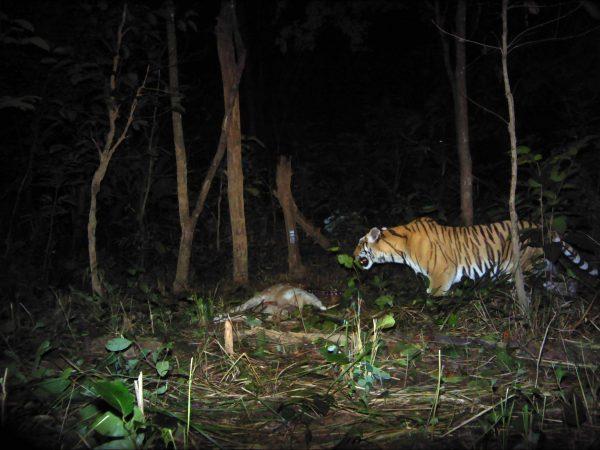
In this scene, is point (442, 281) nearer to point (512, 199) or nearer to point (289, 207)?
point (289, 207)

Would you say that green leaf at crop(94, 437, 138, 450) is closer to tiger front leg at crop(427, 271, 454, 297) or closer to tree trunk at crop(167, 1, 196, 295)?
tree trunk at crop(167, 1, 196, 295)

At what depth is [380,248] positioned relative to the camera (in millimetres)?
6438

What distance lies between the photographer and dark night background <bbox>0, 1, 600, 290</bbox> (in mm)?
5387

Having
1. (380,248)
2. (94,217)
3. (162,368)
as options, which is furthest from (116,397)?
(380,248)

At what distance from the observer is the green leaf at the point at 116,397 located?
7.11ft

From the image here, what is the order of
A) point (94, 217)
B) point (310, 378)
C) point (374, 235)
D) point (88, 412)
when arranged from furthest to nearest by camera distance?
point (374, 235) → point (94, 217) → point (310, 378) → point (88, 412)

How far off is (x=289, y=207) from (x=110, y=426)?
4862mm

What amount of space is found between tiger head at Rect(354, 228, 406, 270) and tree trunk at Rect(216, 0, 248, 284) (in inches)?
61.1

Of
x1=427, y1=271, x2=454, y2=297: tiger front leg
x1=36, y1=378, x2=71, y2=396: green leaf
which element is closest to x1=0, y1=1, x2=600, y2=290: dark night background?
x1=427, y1=271, x2=454, y2=297: tiger front leg

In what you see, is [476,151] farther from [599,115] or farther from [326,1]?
[326,1]

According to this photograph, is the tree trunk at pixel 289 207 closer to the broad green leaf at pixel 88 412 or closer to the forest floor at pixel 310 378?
the forest floor at pixel 310 378

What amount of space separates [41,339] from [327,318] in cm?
219

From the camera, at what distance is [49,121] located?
660cm

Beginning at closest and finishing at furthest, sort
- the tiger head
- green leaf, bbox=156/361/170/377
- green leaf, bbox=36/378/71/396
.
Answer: green leaf, bbox=36/378/71/396
green leaf, bbox=156/361/170/377
the tiger head
